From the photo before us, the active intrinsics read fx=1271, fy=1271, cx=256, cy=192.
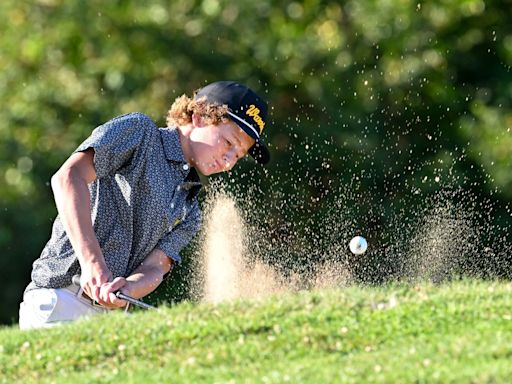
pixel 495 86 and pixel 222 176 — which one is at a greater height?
pixel 495 86

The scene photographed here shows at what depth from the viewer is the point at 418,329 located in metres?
5.70

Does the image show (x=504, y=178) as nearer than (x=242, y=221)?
No

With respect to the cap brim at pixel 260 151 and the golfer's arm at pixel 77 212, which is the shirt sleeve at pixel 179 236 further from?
the golfer's arm at pixel 77 212

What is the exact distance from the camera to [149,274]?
6508 mm

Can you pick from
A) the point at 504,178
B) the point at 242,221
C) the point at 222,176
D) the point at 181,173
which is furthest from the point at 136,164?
the point at 504,178

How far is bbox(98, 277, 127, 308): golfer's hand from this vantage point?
19.3 feet

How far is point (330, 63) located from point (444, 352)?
8.19 metres

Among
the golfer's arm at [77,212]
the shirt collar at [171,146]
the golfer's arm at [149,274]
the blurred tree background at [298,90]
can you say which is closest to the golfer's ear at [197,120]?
the shirt collar at [171,146]

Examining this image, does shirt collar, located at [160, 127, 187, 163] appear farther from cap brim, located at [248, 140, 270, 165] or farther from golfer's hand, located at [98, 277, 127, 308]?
golfer's hand, located at [98, 277, 127, 308]

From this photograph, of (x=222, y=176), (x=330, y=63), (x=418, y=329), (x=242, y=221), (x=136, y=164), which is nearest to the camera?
(x=418, y=329)

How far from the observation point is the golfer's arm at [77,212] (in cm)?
589

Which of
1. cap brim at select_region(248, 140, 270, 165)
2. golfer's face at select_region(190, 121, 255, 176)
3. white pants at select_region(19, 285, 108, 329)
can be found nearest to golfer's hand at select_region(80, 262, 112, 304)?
white pants at select_region(19, 285, 108, 329)

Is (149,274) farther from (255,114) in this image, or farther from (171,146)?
(255,114)

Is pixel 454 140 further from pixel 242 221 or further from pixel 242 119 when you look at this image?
pixel 242 119
